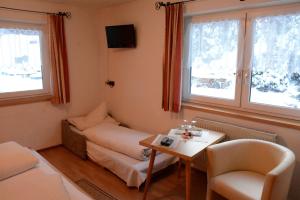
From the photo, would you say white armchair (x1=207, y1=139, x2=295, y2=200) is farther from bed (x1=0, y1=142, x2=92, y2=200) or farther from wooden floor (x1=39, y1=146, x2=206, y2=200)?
bed (x1=0, y1=142, x2=92, y2=200)

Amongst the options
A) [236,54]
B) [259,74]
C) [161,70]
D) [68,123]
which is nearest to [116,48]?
[161,70]

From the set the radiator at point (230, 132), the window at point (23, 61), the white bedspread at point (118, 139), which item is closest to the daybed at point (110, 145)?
the white bedspread at point (118, 139)

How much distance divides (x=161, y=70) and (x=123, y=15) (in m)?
1.12

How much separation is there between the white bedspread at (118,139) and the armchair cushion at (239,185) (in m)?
0.97

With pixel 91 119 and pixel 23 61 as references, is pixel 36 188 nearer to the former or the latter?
pixel 91 119

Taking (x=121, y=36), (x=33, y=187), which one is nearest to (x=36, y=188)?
(x=33, y=187)

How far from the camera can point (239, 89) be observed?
8.55ft

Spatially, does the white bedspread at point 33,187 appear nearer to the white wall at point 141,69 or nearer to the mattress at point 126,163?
the mattress at point 126,163

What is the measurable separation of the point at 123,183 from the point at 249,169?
4.45ft

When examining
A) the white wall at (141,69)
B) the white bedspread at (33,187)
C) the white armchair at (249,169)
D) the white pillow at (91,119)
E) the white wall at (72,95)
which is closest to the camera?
the white bedspread at (33,187)

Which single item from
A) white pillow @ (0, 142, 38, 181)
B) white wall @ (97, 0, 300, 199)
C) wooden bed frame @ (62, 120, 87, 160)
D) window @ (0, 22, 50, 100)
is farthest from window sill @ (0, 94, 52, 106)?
white pillow @ (0, 142, 38, 181)

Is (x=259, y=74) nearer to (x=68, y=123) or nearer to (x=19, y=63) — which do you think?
(x=68, y=123)

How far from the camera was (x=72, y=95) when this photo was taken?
388 centimetres

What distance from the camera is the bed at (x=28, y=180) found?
56.9 inches
